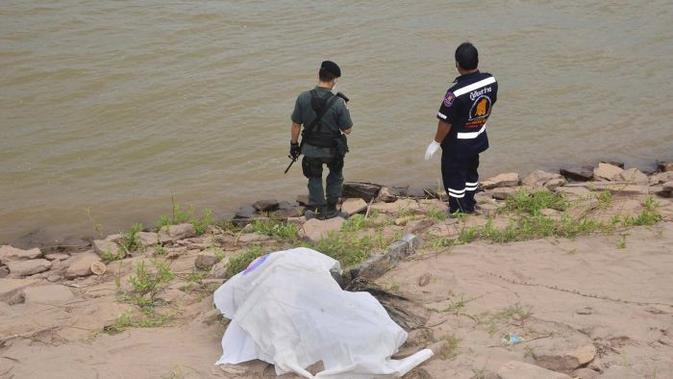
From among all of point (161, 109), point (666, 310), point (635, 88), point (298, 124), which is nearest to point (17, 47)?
point (161, 109)

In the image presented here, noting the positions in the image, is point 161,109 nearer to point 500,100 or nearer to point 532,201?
point 500,100

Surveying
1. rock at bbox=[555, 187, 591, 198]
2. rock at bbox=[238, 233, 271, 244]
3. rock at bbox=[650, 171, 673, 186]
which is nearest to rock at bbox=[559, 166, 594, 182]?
rock at bbox=[650, 171, 673, 186]

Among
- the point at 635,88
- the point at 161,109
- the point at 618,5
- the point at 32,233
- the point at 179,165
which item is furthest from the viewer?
the point at 618,5

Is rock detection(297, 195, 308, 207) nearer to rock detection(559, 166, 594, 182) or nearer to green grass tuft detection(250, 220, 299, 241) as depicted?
green grass tuft detection(250, 220, 299, 241)

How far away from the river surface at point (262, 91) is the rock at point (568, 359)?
5053 mm

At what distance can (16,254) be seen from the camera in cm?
724

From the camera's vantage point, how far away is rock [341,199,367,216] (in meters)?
7.75

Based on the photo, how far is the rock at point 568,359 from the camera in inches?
158

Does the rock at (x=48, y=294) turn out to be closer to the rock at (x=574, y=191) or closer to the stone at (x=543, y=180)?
the rock at (x=574, y=191)

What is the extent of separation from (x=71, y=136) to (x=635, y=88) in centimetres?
827

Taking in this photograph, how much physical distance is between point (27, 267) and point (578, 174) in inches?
239

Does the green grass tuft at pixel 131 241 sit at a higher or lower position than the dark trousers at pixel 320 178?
lower

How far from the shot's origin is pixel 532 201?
7035 mm

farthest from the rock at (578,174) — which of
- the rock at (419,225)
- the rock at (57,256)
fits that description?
the rock at (57,256)
